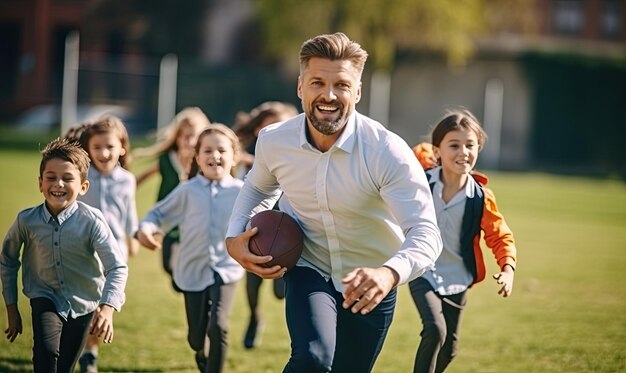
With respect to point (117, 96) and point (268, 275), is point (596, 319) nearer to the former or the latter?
point (268, 275)

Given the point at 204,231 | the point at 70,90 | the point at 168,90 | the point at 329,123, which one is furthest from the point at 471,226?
the point at 168,90

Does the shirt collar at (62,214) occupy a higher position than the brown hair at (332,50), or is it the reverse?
the brown hair at (332,50)

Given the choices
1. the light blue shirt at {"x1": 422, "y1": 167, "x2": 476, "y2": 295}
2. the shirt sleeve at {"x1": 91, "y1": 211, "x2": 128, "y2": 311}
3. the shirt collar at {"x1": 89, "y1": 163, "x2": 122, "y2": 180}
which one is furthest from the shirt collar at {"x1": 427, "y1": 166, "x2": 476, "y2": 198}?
the shirt collar at {"x1": 89, "y1": 163, "x2": 122, "y2": 180}

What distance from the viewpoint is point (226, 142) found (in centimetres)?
673

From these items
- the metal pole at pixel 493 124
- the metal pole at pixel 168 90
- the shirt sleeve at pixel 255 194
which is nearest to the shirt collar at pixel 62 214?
the shirt sleeve at pixel 255 194

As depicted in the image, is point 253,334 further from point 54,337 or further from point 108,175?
point 54,337

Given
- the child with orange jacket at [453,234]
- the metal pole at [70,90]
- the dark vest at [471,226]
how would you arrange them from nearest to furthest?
1. the child with orange jacket at [453,234]
2. the dark vest at [471,226]
3. the metal pole at [70,90]

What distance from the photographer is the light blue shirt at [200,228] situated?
21.9ft

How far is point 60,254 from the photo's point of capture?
17.5 feet

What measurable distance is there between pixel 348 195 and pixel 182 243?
2.38m

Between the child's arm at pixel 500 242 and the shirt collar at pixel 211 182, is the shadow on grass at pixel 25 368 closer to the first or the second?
the shirt collar at pixel 211 182

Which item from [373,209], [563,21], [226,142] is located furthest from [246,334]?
[563,21]

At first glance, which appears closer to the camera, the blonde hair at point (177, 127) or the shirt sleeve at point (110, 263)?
the shirt sleeve at point (110, 263)

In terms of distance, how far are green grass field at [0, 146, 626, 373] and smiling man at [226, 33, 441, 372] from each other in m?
2.26
